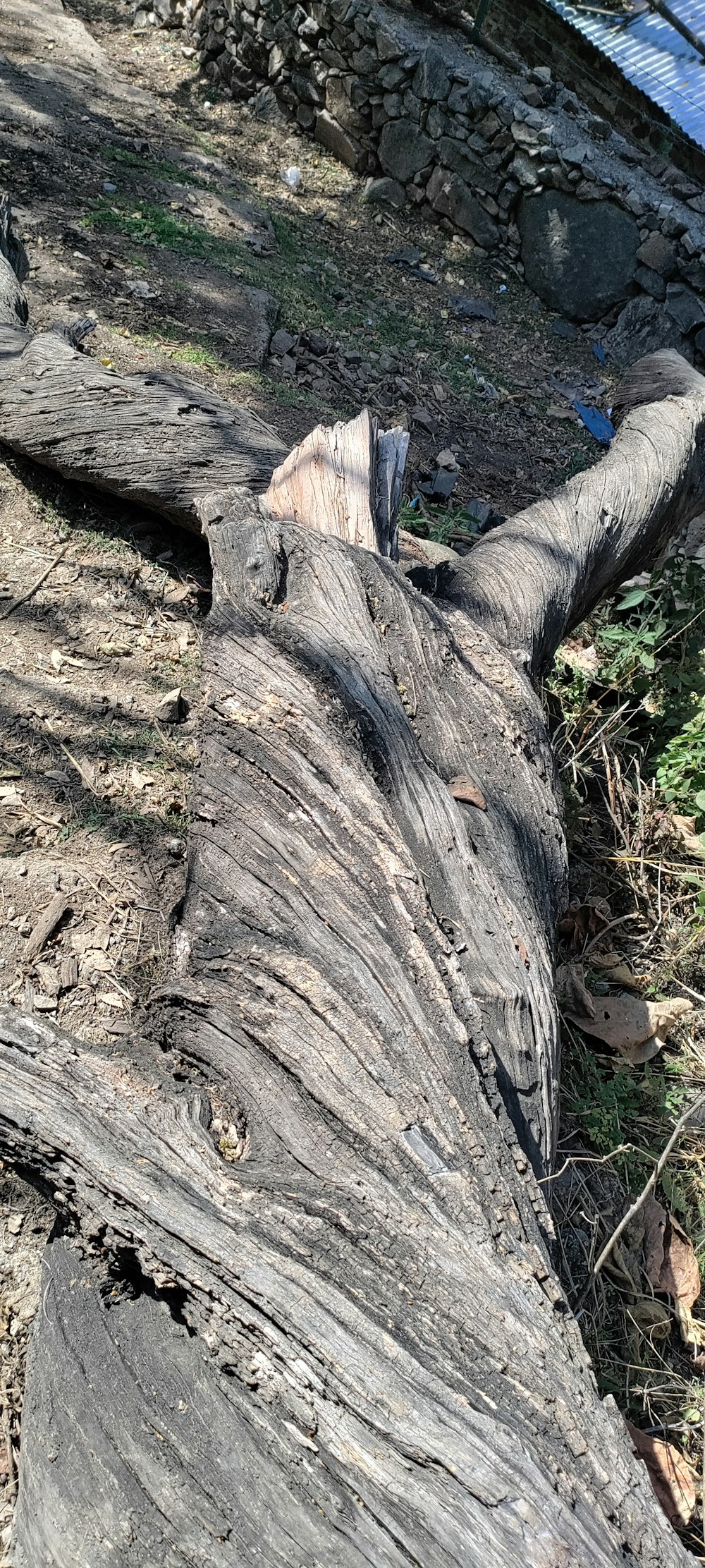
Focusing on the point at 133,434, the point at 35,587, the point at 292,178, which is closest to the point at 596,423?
the point at 292,178

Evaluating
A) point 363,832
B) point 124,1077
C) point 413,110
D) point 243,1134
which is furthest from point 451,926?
point 413,110

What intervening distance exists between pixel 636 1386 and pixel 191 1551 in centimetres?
121

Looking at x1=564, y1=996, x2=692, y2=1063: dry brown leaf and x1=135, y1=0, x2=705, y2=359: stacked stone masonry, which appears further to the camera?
x1=135, y1=0, x2=705, y2=359: stacked stone masonry

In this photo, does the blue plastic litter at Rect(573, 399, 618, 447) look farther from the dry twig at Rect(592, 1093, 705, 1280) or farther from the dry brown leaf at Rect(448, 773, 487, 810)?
the dry twig at Rect(592, 1093, 705, 1280)

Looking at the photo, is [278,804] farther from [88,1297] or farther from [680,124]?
[680,124]

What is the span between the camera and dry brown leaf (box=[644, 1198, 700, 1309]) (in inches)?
94.7

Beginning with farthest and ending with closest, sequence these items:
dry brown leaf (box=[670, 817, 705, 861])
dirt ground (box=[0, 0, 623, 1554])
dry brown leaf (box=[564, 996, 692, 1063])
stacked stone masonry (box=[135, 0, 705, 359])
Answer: stacked stone masonry (box=[135, 0, 705, 359]) → dry brown leaf (box=[670, 817, 705, 861]) → dry brown leaf (box=[564, 996, 692, 1063]) → dirt ground (box=[0, 0, 623, 1554])

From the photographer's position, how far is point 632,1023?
288cm

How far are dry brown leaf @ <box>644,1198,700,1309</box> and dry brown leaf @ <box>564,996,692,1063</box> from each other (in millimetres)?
419

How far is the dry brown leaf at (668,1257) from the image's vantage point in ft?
7.89

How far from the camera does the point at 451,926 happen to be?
1982mm

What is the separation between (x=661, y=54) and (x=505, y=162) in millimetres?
1568

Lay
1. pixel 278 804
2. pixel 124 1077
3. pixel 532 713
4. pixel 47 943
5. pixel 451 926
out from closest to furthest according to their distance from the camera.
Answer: pixel 124 1077 < pixel 451 926 < pixel 278 804 < pixel 47 943 < pixel 532 713

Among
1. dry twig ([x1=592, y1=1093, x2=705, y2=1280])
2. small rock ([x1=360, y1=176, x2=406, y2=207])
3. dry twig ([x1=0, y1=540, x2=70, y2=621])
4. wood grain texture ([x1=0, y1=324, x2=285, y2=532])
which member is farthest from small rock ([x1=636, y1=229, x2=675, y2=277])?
dry twig ([x1=592, y1=1093, x2=705, y2=1280])
